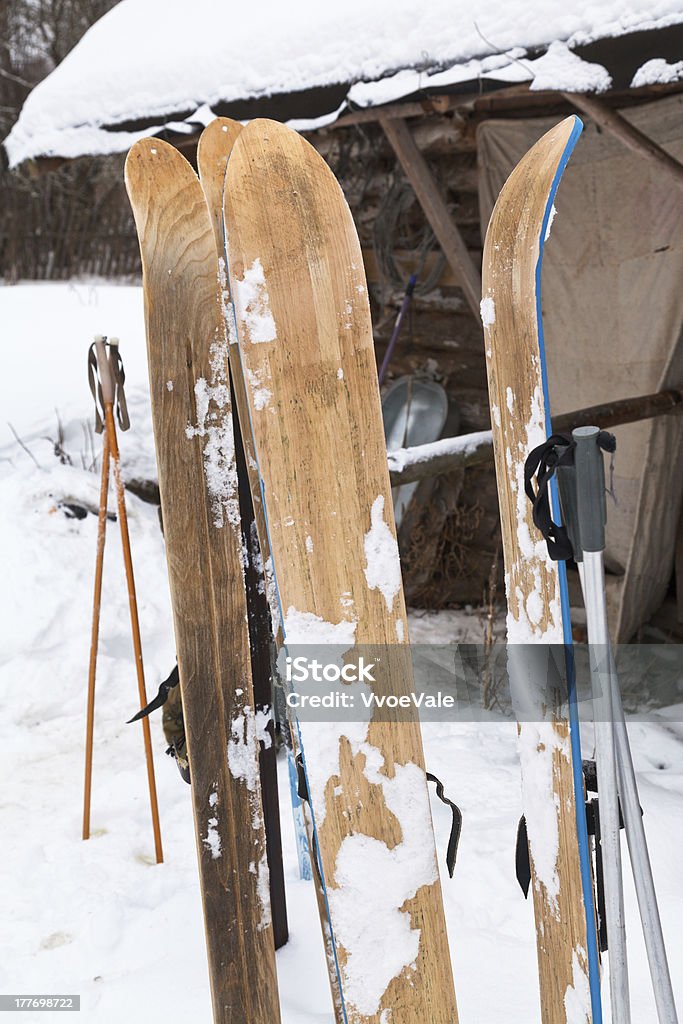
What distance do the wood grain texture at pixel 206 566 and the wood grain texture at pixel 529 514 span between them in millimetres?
528

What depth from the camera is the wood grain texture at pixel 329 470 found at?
1.46m

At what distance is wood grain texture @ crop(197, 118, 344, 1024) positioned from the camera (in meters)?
1.52

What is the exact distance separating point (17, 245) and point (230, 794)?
1224cm

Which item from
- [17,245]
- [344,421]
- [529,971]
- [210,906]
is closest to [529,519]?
[344,421]

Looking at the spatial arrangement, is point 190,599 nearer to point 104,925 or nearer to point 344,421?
point 344,421

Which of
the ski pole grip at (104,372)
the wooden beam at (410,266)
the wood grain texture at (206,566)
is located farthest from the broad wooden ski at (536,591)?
the wooden beam at (410,266)

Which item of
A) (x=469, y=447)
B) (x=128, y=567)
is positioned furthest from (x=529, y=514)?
(x=469, y=447)

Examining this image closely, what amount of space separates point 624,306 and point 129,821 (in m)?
3.00

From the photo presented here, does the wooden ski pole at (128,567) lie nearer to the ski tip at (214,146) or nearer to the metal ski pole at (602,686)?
the ski tip at (214,146)

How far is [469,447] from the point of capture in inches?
124

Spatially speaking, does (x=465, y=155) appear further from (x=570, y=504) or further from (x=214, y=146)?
(x=570, y=504)

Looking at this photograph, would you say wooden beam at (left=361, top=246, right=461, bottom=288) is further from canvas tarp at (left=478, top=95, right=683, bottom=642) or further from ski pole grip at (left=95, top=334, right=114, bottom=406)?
ski pole grip at (left=95, top=334, right=114, bottom=406)

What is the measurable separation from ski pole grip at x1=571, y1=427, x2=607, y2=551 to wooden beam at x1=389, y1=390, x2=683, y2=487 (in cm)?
151

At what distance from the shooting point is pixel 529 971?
6.60 feet
